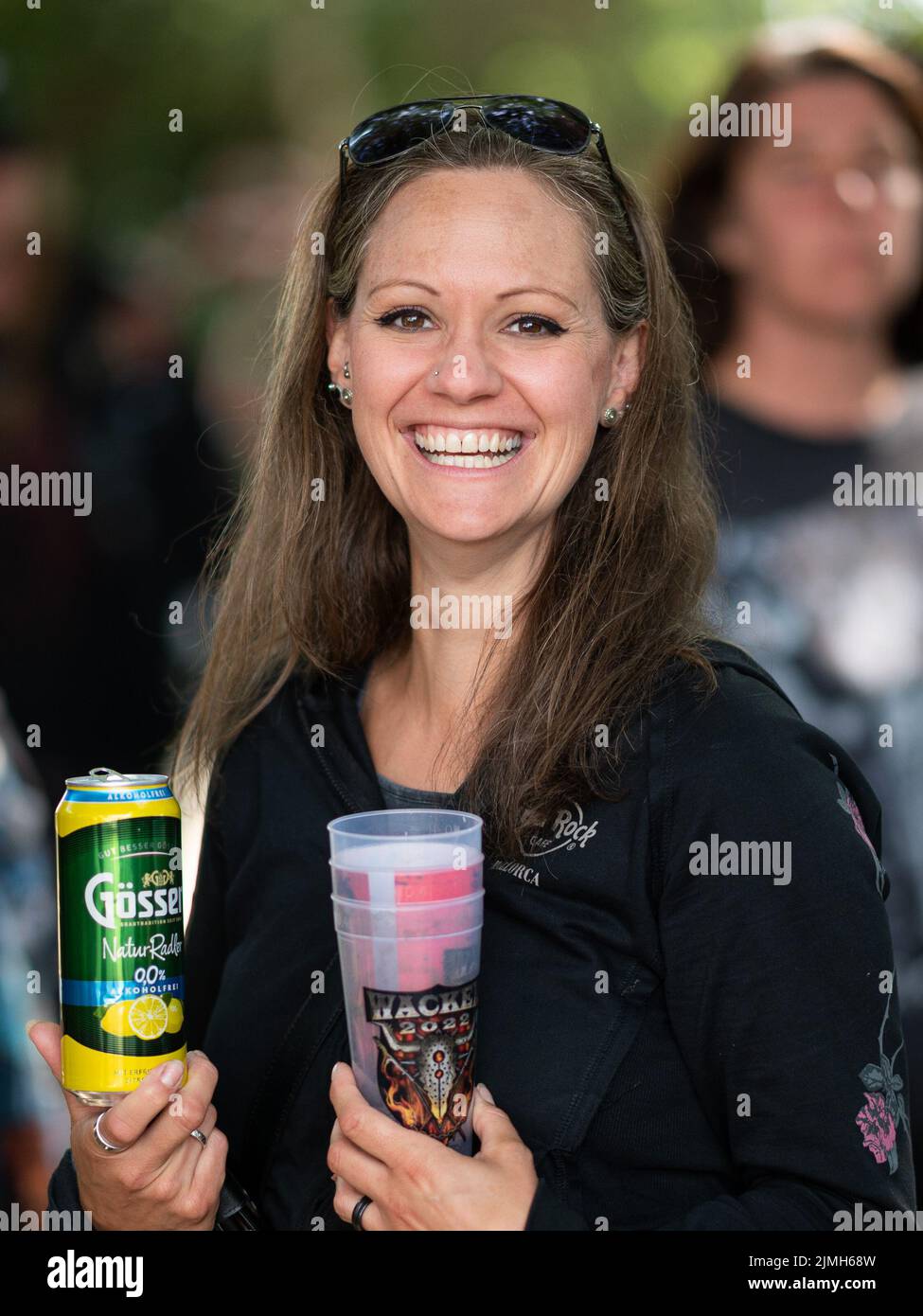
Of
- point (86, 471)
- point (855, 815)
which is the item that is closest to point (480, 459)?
point (855, 815)

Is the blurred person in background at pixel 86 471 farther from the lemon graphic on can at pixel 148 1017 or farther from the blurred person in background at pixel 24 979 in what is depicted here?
the lemon graphic on can at pixel 148 1017

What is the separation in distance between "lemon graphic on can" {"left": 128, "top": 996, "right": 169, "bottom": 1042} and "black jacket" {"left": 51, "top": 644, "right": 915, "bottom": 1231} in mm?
318

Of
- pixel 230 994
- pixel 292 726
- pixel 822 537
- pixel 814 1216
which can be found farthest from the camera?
pixel 822 537

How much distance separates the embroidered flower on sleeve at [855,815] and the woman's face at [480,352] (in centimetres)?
55

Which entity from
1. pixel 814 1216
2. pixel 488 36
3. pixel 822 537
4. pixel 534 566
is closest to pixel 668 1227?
pixel 814 1216

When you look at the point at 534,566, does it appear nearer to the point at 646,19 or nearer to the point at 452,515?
the point at 452,515

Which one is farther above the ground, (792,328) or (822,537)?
(792,328)

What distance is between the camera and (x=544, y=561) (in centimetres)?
195

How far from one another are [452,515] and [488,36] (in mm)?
2210

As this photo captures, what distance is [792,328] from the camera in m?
3.38

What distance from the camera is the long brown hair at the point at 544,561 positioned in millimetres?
1750

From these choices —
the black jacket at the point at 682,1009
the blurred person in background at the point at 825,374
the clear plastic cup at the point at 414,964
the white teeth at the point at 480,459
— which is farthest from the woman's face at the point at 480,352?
the blurred person in background at the point at 825,374

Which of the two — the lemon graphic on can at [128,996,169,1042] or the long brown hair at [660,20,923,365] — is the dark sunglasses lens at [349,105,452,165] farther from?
the long brown hair at [660,20,923,365]

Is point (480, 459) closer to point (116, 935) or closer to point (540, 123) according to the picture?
point (540, 123)
